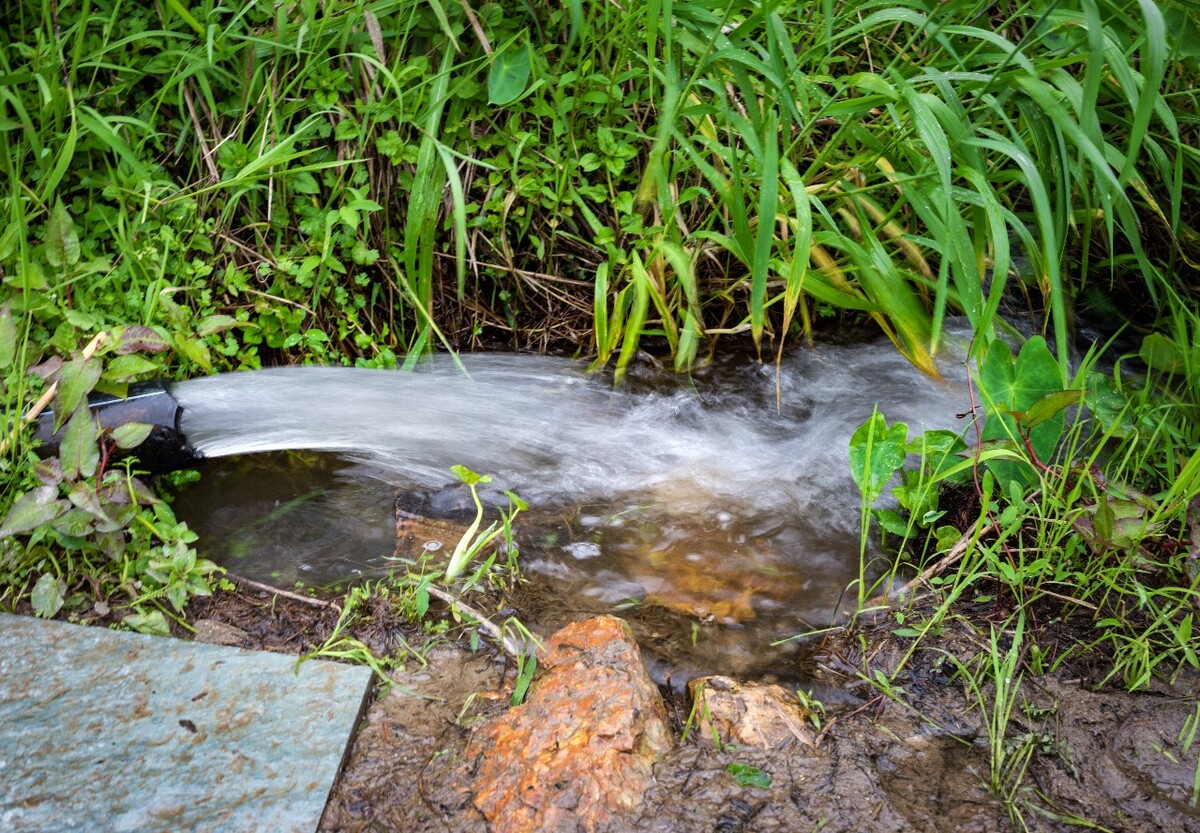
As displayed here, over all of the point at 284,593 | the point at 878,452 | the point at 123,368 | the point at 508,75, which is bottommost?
the point at 284,593

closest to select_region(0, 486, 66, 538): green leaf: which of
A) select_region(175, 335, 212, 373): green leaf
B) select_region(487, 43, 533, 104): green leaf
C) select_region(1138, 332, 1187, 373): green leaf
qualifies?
select_region(175, 335, 212, 373): green leaf

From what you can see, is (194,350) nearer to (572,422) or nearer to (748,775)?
(572,422)

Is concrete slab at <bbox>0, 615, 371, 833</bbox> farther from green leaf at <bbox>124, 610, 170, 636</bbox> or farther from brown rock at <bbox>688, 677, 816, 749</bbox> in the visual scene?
brown rock at <bbox>688, 677, 816, 749</bbox>

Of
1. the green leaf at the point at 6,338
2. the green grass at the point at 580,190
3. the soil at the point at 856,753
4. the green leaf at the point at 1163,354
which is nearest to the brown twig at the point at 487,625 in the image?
the soil at the point at 856,753

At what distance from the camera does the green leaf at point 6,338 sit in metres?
2.00

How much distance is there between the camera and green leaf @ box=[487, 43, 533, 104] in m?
2.51

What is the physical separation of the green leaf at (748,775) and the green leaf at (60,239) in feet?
6.43

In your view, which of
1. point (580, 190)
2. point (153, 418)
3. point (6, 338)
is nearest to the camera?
point (6, 338)

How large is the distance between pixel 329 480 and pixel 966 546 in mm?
1574

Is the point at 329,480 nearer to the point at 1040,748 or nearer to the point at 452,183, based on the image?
the point at 452,183

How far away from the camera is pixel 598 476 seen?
8.27 ft

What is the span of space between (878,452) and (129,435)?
165 centimetres

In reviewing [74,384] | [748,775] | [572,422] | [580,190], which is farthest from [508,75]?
[748,775]

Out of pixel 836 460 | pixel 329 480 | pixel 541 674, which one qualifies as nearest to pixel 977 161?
pixel 836 460
